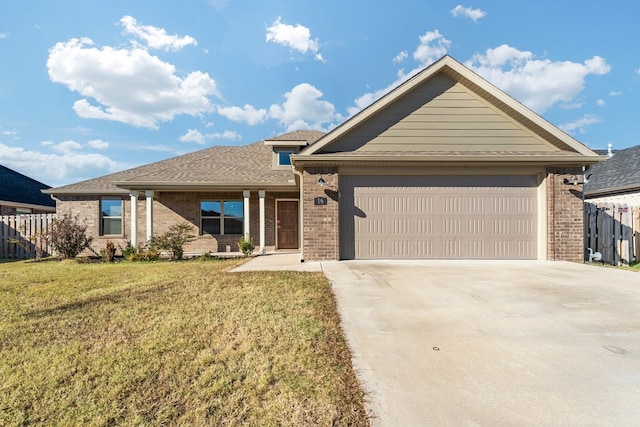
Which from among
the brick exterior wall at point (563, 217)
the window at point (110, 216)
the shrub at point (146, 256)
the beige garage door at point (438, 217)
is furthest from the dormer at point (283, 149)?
the brick exterior wall at point (563, 217)

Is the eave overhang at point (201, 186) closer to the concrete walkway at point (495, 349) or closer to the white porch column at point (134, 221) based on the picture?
the white porch column at point (134, 221)

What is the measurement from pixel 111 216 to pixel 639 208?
60.6 feet

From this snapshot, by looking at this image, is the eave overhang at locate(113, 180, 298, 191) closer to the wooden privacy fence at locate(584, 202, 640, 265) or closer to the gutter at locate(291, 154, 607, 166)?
the gutter at locate(291, 154, 607, 166)

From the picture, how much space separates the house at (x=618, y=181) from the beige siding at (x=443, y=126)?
4521 mm

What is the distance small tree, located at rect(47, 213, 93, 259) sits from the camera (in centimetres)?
1087

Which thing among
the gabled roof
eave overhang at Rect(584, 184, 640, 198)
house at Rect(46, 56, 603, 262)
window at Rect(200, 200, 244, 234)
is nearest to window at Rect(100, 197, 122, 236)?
window at Rect(200, 200, 244, 234)

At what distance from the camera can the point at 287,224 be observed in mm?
13234

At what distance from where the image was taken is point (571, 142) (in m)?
8.84

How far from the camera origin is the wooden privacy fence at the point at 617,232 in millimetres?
9320

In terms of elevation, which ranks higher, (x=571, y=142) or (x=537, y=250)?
(x=571, y=142)

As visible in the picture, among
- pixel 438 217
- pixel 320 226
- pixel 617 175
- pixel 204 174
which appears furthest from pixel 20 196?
pixel 617 175

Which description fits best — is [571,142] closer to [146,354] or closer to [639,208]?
[639,208]

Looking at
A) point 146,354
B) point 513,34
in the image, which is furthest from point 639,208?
point 146,354

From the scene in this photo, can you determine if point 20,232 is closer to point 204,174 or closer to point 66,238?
point 66,238
